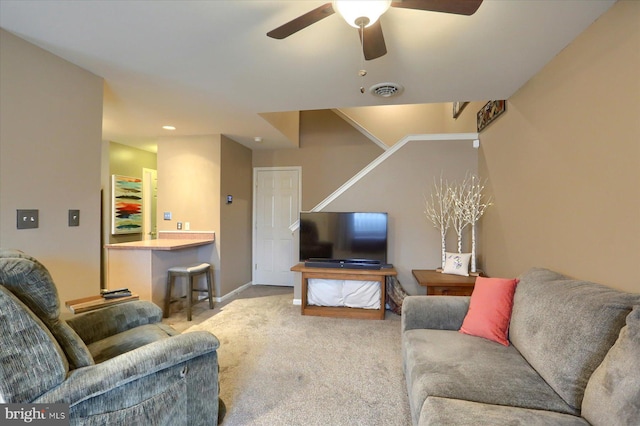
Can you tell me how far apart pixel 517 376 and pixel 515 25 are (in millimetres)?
1962

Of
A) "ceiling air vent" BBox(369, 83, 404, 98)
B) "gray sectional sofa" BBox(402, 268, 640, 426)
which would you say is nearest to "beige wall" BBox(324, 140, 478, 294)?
"ceiling air vent" BBox(369, 83, 404, 98)

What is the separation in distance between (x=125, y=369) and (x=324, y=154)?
436 centimetres

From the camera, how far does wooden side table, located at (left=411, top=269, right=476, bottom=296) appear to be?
292cm

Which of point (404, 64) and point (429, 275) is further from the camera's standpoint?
point (429, 275)

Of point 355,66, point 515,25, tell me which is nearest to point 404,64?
point 355,66

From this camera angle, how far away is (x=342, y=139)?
513 cm

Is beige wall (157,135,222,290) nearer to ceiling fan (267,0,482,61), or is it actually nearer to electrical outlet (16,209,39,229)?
electrical outlet (16,209,39,229)

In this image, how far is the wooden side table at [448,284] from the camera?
292cm

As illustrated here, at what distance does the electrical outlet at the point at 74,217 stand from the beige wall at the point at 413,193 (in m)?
2.97

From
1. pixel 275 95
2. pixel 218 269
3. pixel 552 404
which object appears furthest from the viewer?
pixel 218 269

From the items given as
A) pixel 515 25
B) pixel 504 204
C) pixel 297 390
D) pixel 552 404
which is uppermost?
pixel 515 25

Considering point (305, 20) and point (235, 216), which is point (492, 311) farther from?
point (235, 216)

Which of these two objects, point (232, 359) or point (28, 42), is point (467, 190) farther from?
point (28, 42)

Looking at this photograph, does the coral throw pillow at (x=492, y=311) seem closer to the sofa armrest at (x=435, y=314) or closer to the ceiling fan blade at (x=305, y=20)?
the sofa armrest at (x=435, y=314)
